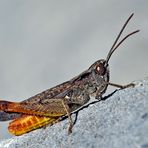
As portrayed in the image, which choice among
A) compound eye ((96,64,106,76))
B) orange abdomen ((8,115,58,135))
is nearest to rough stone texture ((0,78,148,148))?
orange abdomen ((8,115,58,135))

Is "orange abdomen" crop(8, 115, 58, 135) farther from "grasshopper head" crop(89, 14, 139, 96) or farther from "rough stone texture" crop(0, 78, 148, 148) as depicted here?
"grasshopper head" crop(89, 14, 139, 96)

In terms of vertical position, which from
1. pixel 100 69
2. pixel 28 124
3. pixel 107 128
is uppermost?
pixel 100 69

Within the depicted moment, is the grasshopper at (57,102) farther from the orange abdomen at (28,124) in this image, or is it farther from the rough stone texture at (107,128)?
the rough stone texture at (107,128)

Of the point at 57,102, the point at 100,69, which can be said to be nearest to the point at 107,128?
the point at 57,102

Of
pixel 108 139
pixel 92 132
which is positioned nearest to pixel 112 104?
pixel 92 132

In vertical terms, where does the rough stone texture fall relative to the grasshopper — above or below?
below

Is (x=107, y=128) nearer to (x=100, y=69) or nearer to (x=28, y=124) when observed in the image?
(x=28, y=124)
